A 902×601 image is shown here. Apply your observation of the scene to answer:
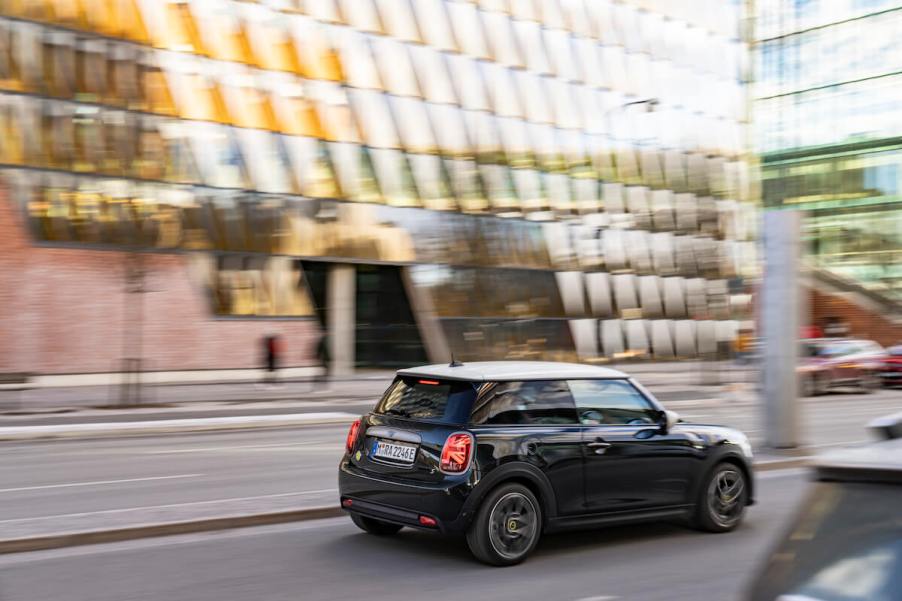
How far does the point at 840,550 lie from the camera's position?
300cm

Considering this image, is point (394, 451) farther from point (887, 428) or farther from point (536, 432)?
point (887, 428)

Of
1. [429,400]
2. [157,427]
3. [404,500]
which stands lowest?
[157,427]

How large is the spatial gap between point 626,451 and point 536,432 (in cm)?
91

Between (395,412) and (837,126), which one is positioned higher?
(837,126)

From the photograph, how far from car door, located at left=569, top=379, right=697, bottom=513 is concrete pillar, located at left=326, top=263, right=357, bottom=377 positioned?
97.0ft

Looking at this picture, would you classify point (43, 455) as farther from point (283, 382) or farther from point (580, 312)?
point (580, 312)

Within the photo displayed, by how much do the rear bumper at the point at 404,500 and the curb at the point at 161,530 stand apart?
120cm

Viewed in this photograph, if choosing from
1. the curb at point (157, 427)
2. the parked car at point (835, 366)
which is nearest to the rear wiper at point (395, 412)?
the curb at point (157, 427)

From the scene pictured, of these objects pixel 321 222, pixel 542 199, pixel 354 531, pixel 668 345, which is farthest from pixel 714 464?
pixel 668 345

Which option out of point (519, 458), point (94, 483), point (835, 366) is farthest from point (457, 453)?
point (835, 366)

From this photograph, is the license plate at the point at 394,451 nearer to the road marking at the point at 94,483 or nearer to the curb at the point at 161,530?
the curb at the point at 161,530

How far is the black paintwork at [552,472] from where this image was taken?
770 cm

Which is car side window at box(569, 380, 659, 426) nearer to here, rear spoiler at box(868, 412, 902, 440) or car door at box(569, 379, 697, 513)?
car door at box(569, 379, 697, 513)

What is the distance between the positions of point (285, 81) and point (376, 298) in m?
8.41
